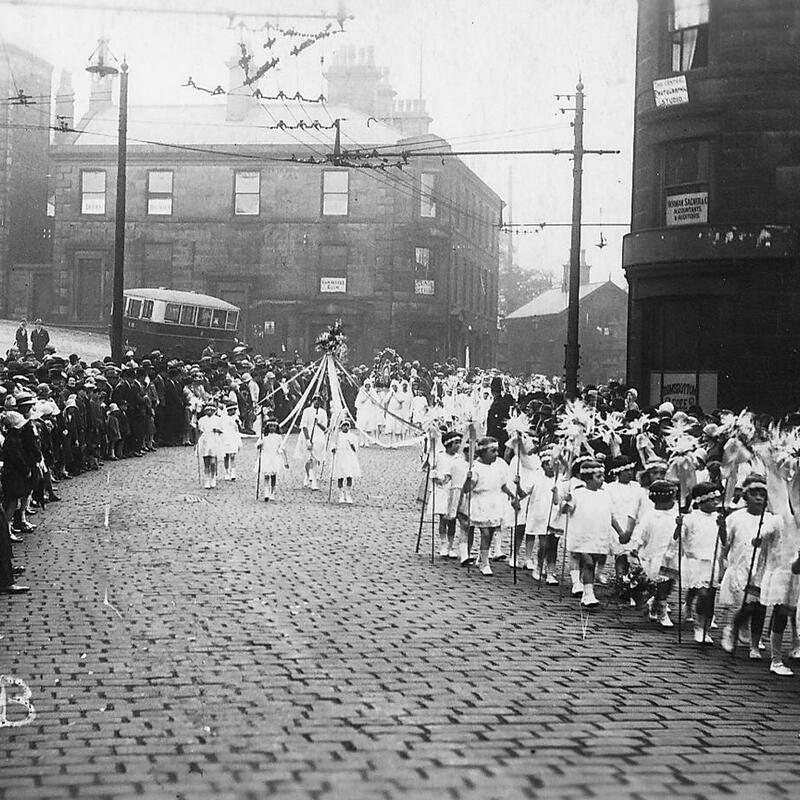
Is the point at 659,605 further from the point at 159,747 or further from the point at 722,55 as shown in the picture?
the point at 722,55

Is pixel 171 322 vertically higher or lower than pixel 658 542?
higher

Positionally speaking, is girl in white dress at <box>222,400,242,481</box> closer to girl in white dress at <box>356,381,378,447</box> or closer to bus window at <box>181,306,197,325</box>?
girl in white dress at <box>356,381,378,447</box>

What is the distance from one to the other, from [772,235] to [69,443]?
1408 centimetres

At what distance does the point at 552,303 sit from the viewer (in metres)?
71.3

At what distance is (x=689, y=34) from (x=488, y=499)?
14.9 meters

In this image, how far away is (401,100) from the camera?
60.1 m

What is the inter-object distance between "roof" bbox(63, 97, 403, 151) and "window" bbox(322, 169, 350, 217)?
126 centimetres

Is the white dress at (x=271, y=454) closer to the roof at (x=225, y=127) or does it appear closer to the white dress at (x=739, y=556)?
the white dress at (x=739, y=556)

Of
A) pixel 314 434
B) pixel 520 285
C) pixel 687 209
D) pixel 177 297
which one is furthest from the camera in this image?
pixel 520 285

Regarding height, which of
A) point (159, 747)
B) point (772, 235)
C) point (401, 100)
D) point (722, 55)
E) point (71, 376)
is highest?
point (401, 100)

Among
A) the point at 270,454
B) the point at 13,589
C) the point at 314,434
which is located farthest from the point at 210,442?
the point at 13,589

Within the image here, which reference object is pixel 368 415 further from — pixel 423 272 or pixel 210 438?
pixel 423 272

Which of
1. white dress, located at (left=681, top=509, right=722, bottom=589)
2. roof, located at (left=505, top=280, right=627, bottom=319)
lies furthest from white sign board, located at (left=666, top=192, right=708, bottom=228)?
roof, located at (left=505, top=280, right=627, bottom=319)

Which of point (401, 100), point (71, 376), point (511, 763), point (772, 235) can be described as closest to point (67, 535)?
point (71, 376)
